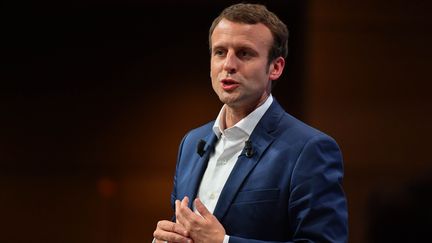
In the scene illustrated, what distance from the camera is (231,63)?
5.42ft

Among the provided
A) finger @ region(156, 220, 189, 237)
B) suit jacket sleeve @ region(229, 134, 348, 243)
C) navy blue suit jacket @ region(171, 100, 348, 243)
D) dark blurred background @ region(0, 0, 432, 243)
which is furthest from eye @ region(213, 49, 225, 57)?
dark blurred background @ region(0, 0, 432, 243)

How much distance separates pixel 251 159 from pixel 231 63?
273 millimetres

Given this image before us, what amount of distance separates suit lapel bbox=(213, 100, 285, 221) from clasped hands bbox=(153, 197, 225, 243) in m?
0.08

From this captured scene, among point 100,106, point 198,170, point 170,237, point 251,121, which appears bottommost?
point 100,106

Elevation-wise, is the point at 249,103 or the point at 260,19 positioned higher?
the point at 260,19

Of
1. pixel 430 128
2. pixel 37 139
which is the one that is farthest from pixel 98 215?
pixel 430 128

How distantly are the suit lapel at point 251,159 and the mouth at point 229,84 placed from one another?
5.5 inches

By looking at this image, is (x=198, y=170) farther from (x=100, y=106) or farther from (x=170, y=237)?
(x=100, y=106)

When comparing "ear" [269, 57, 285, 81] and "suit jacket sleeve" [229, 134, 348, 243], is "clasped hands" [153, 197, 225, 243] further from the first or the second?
"ear" [269, 57, 285, 81]

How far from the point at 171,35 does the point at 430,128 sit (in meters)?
1.87

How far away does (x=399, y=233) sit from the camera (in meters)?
3.42

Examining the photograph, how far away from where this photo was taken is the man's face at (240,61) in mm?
1664

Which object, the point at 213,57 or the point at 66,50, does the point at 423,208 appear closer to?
the point at 213,57

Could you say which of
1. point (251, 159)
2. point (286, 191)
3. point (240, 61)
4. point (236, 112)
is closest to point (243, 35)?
point (240, 61)
